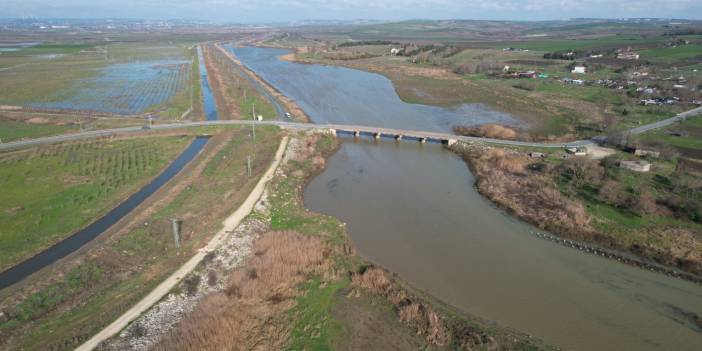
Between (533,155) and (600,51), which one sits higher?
(600,51)

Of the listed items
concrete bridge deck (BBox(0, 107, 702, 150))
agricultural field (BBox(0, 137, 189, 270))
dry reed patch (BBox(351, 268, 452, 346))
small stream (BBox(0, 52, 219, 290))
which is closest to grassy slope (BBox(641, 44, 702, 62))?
concrete bridge deck (BBox(0, 107, 702, 150))

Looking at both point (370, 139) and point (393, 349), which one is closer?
point (393, 349)

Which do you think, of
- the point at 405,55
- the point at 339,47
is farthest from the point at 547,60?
the point at 339,47

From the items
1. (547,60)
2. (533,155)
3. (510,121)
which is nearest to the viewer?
(533,155)

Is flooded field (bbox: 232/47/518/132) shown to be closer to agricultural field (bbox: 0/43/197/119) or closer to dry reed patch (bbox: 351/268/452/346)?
agricultural field (bbox: 0/43/197/119)

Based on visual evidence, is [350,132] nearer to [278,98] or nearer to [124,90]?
[278,98]

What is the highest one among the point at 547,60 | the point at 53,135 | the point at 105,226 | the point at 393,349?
the point at 547,60

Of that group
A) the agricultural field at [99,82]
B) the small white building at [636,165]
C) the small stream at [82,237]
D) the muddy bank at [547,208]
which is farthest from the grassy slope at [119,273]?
the small white building at [636,165]

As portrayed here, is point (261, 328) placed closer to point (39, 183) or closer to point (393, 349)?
point (393, 349)
